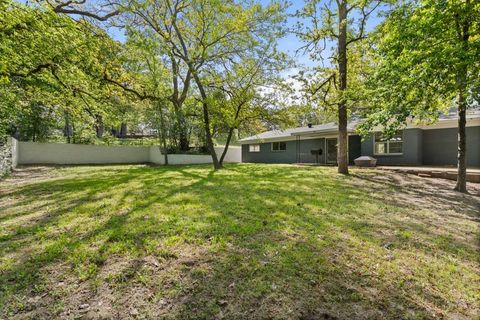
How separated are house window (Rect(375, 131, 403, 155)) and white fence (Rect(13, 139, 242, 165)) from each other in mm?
11958

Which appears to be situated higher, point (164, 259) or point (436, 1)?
point (436, 1)

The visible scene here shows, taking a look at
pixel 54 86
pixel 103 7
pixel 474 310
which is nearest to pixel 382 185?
pixel 474 310

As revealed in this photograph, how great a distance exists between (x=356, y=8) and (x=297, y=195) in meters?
9.13

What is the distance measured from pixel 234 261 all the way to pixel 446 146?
47.1 ft

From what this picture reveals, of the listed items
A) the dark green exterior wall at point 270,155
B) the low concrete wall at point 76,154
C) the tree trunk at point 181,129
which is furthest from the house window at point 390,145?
the low concrete wall at point 76,154

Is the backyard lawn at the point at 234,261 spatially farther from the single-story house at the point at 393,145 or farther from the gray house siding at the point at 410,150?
the gray house siding at the point at 410,150

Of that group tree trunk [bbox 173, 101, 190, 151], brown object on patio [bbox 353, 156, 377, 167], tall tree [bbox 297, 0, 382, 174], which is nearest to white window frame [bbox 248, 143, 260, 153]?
tree trunk [bbox 173, 101, 190, 151]

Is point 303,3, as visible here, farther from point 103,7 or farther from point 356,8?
point 103,7

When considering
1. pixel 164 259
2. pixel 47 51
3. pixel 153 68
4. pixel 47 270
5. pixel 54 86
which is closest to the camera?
pixel 47 270

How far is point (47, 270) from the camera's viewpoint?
255cm

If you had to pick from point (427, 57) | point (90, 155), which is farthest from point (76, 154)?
point (427, 57)

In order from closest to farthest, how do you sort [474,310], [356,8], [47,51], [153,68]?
[474,310]
[47,51]
[356,8]
[153,68]

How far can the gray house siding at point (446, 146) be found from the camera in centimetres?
1136

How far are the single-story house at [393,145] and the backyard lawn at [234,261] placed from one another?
16.8 ft
